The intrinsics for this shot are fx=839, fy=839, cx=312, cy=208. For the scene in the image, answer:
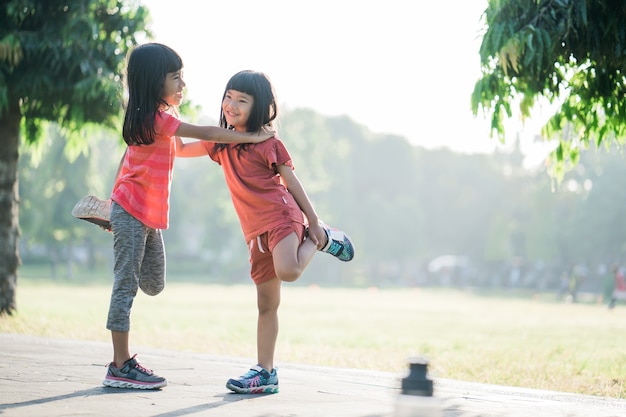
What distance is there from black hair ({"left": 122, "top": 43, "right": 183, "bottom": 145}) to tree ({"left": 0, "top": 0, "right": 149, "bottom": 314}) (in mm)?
5039

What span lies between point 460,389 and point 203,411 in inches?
78.6

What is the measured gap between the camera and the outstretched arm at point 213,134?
4914 mm

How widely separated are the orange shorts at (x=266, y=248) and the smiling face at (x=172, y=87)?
1.03 m

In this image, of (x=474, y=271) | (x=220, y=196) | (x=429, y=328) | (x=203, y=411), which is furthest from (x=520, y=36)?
(x=474, y=271)

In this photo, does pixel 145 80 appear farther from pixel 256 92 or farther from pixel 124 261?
pixel 124 261

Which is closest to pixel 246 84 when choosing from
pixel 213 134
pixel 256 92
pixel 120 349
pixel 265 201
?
pixel 256 92

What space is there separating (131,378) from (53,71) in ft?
21.0

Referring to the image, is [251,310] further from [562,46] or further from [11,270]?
[562,46]

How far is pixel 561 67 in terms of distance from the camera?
26.2 ft

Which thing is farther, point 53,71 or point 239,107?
point 53,71

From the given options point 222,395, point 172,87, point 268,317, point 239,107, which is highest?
point 172,87

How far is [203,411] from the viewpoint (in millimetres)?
4152

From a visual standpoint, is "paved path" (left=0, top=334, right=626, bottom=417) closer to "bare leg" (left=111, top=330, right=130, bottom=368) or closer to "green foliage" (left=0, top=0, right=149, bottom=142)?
"bare leg" (left=111, top=330, right=130, bottom=368)

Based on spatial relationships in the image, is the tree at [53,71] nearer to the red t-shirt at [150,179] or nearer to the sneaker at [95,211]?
the sneaker at [95,211]
